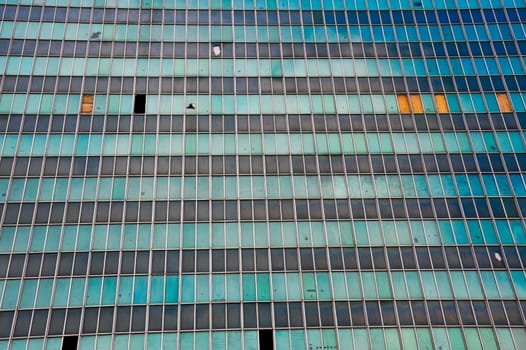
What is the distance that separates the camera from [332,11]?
42.8m

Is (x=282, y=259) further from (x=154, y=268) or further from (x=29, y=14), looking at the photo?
(x=29, y=14)

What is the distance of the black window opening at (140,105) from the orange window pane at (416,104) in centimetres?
2118

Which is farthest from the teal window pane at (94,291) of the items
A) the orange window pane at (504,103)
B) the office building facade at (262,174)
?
the orange window pane at (504,103)

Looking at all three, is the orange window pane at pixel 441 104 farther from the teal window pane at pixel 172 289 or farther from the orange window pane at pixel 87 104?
the orange window pane at pixel 87 104

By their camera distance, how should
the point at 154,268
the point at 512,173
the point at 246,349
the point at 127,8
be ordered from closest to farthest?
the point at 246,349
the point at 154,268
the point at 512,173
the point at 127,8

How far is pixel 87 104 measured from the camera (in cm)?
3725

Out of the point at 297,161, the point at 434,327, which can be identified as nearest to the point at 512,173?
the point at 434,327

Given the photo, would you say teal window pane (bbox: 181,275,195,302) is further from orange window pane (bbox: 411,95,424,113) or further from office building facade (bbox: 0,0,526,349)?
orange window pane (bbox: 411,95,424,113)

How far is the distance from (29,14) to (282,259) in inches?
1187

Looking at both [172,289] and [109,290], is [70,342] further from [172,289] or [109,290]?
[172,289]

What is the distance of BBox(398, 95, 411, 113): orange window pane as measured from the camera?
38.2 metres

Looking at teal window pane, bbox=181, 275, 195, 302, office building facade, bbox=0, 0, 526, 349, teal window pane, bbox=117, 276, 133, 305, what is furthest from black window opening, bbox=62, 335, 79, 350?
teal window pane, bbox=181, 275, 195, 302

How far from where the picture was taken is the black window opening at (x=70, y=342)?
28.4 metres

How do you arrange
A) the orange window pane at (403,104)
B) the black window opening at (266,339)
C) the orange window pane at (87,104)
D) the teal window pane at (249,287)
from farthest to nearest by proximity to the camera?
the orange window pane at (403,104)
the orange window pane at (87,104)
the teal window pane at (249,287)
the black window opening at (266,339)
